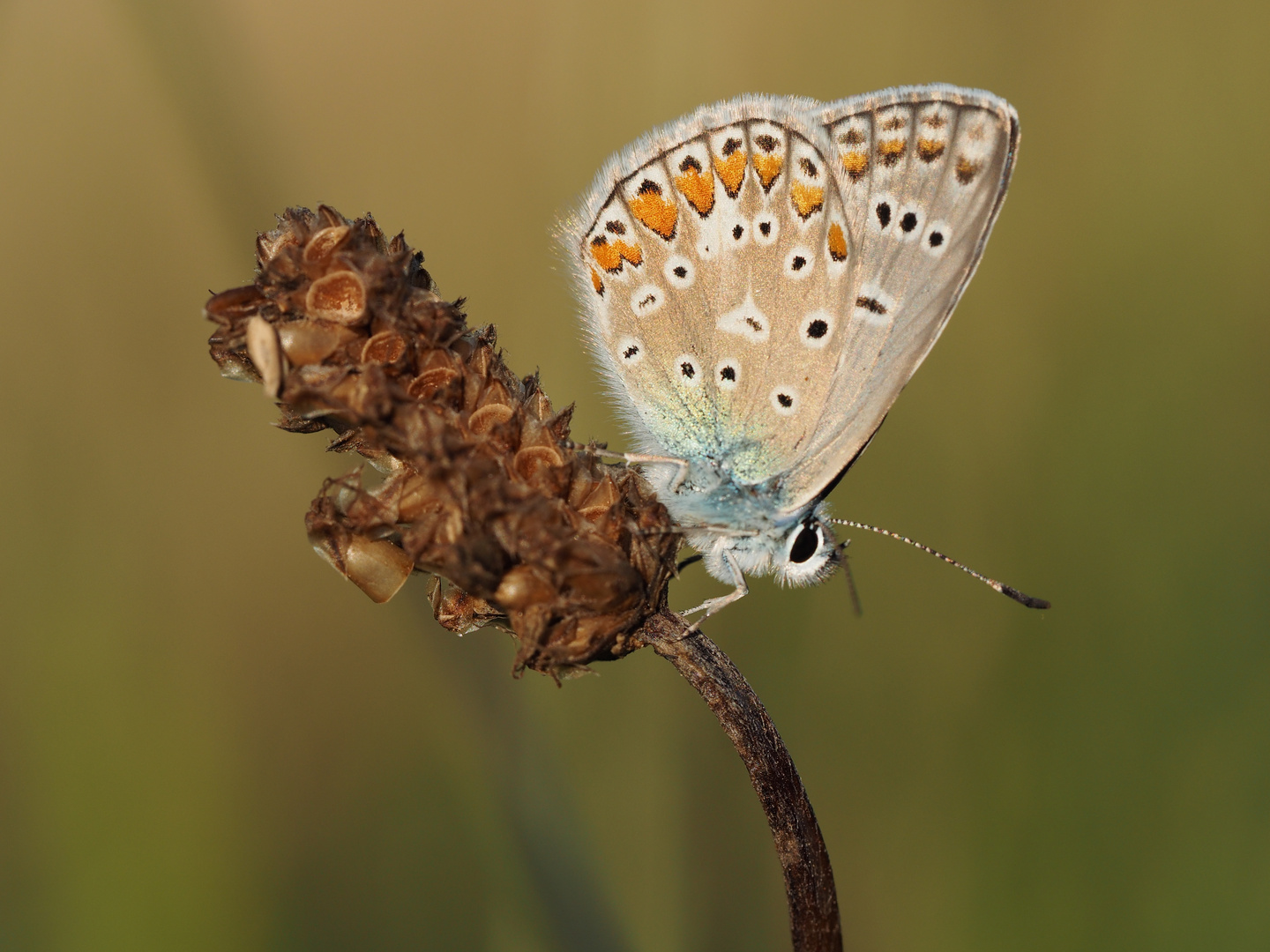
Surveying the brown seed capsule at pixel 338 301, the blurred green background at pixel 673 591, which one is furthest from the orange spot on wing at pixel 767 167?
the brown seed capsule at pixel 338 301

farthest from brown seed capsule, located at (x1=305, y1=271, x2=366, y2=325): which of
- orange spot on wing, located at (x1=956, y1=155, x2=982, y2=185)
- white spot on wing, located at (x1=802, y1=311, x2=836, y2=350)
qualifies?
orange spot on wing, located at (x1=956, y1=155, x2=982, y2=185)

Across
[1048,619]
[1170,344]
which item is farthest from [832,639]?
[1170,344]

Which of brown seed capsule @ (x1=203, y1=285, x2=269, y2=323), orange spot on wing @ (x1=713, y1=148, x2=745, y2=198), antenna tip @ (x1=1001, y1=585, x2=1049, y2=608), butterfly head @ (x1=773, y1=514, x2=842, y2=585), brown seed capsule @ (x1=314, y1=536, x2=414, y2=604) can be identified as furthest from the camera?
orange spot on wing @ (x1=713, y1=148, x2=745, y2=198)

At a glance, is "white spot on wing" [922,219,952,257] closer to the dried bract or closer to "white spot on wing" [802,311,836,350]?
"white spot on wing" [802,311,836,350]

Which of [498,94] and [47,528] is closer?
[47,528]

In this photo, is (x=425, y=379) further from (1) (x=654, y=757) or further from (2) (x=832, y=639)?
(2) (x=832, y=639)

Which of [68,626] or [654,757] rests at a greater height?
[68,626]

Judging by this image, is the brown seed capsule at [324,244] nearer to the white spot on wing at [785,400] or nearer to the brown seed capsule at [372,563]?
the brown seed capsule at [372,563]

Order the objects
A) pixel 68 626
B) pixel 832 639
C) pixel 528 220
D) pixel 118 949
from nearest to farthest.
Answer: pixel 118 949, pixel 68 626, pixel 832 639, pixel 528 220
